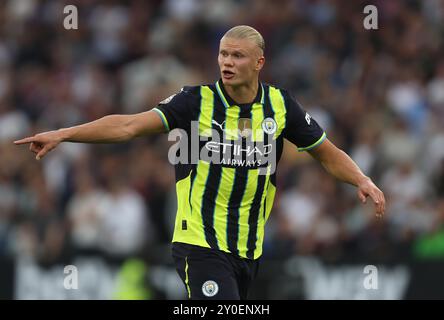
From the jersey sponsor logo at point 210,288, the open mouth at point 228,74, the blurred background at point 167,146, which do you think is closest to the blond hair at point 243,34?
the open mouth at point 228,74

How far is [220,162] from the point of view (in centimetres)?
763

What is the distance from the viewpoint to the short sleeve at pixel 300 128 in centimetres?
789

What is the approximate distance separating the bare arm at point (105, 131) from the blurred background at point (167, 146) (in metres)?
4.32

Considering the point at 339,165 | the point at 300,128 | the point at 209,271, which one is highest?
the point at 300,128

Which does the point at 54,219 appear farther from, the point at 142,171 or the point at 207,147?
the point at 207,147

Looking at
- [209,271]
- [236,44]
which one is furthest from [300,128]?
[209,271]

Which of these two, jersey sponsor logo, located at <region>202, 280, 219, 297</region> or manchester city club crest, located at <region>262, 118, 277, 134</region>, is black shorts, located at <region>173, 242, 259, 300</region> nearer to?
jersey sponsor logo, located at <region>202, 280, 219, 297</region>

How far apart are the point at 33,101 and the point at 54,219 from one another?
2711 millimetres

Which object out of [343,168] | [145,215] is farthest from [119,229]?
[343,168]

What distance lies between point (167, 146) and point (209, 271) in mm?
6342

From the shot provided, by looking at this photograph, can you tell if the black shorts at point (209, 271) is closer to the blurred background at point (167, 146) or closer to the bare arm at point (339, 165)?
the bare arm at point (339, 165)

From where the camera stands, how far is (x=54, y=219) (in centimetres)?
1310

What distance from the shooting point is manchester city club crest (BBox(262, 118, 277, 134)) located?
7.74m

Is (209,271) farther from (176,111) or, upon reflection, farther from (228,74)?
(228,74)
